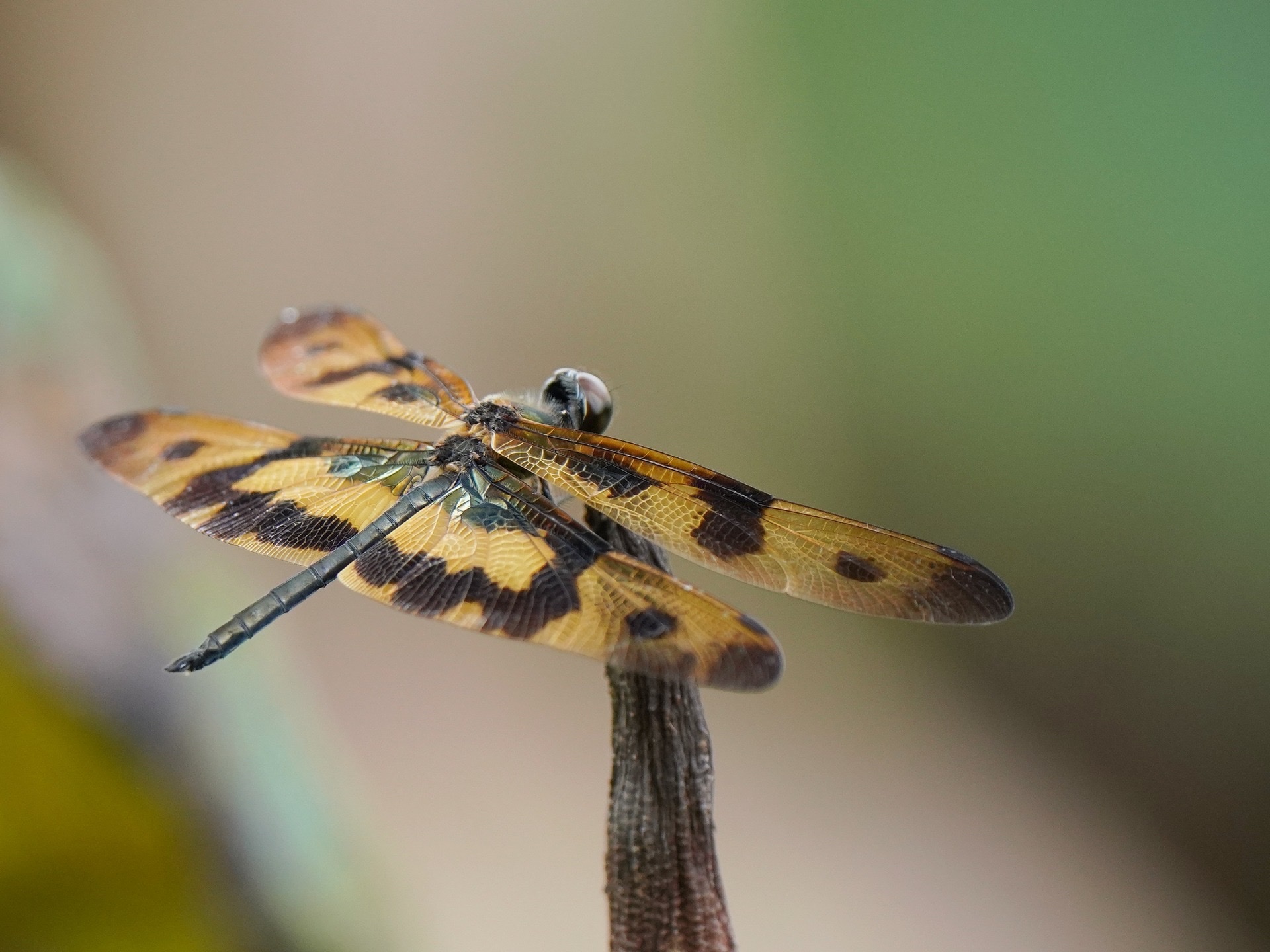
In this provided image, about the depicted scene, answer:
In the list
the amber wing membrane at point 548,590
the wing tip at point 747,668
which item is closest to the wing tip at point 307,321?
the amber wing membrane at point 548,590

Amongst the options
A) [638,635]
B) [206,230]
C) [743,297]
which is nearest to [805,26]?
[743,297]

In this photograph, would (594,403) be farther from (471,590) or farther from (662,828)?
(662,828)

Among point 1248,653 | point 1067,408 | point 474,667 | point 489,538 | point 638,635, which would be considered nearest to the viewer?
point 638,635

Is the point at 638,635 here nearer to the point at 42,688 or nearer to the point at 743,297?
the point at 42,688

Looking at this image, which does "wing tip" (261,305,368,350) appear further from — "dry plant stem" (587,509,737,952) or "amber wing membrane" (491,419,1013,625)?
"dry plant stem" (587,509,737,952)

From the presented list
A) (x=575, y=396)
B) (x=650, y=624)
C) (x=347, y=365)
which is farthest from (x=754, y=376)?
(x=650, y=624)

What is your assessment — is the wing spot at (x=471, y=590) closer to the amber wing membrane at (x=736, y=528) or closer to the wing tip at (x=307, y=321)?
the amber wing membrane at (x=736, y=528)
